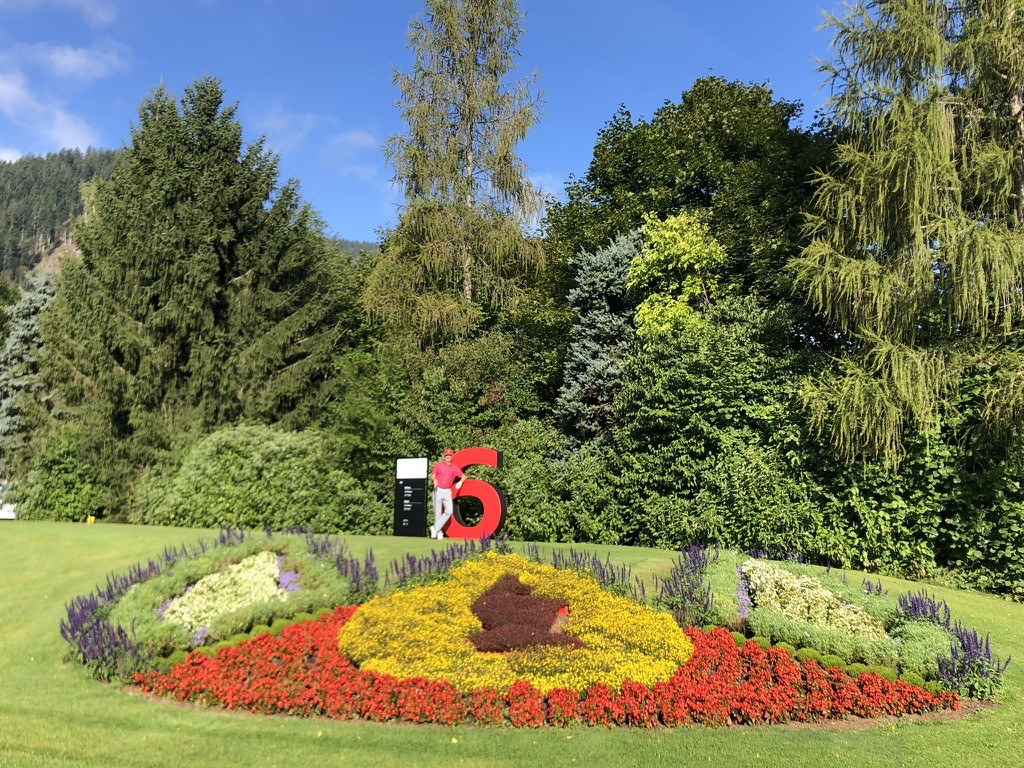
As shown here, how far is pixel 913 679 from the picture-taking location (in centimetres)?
592

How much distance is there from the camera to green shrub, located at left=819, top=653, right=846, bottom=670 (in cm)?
613

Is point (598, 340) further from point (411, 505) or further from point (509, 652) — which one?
point (509, 652)

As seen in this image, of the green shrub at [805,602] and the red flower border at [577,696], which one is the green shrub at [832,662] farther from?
the green shrub at [805,602]

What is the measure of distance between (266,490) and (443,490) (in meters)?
5.40

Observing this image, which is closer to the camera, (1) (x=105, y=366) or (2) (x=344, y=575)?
(2) (x=344, y=575)

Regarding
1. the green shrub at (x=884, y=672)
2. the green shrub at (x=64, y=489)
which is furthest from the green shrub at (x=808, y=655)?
the green shrub at (x=64, y=489)

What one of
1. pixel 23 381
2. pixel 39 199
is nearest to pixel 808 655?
pixel 23 381

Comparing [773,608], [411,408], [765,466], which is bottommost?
[773,608]

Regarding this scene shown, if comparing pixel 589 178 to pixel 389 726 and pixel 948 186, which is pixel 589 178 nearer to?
pixel 948 186

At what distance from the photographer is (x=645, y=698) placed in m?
5.57

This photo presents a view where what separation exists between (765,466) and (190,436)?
15485 millimetres

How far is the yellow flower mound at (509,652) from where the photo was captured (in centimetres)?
586

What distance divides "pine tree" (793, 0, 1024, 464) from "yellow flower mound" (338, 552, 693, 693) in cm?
610

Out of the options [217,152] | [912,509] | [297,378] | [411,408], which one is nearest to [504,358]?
[411,408]
